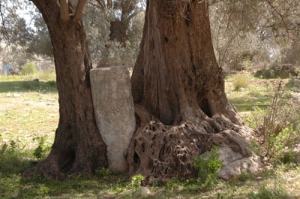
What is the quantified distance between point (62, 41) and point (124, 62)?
12.6m

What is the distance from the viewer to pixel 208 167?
5273mm

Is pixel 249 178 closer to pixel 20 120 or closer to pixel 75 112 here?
pixel 75 112

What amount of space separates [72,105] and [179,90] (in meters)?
1.73

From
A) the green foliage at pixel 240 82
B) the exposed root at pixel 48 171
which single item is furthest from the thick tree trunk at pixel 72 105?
the green foliage at pixel 240 82

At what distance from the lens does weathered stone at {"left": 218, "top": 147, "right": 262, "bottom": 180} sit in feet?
17.8

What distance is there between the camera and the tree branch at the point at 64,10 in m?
5.86

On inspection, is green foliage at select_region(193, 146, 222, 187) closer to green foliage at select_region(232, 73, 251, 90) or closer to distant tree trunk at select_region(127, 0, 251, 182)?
distant tree trunk at select_region(127, 0, 251, 182)

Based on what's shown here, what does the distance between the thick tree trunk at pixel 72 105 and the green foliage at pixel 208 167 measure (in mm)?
1522

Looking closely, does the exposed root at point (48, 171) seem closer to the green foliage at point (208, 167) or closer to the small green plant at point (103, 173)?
the small green plant at point (103, 173)

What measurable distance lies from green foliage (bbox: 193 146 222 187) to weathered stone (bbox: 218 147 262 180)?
0.66 ft

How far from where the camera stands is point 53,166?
594cm

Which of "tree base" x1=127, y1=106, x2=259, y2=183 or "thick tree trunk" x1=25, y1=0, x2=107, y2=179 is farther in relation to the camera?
"thick tree trunk" x1=25, y1=0, x2=107, y2=179

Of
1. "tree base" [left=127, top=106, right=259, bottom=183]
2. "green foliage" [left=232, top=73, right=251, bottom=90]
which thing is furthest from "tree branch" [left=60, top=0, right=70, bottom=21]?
"green foliage" [left=232, top=73, right=251, bottom=90]

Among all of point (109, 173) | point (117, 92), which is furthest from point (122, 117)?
point (109, 173)
